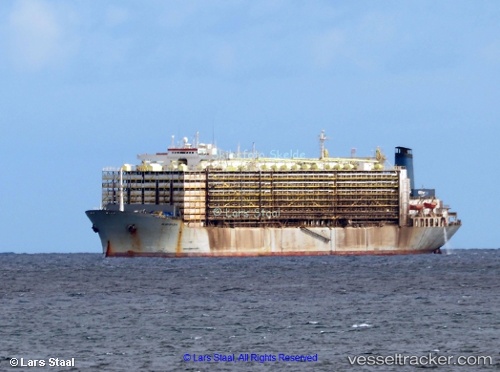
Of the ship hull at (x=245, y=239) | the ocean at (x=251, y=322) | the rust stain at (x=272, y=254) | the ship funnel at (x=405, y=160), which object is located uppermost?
the ship funnel at (x=405, y=160)

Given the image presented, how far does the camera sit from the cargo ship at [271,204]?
137 meters

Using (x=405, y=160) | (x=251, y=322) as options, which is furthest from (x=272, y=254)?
(x=251, y=322)

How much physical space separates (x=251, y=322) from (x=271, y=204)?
269 feet

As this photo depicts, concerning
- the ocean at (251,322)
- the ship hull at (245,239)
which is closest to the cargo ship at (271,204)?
the ship hull at (245,239)

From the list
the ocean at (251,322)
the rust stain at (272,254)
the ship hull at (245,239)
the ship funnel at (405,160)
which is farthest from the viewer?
the ship funnel at (405,160)

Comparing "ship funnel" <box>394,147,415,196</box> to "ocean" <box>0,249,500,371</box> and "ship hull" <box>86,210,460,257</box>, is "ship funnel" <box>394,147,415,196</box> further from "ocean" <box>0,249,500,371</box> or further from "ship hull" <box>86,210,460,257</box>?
"ocean" <box>0,249,500,371</box>

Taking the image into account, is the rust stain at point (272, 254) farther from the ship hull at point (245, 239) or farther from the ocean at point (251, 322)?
the ocean at point (251, 322)

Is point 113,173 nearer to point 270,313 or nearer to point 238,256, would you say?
point 238,256

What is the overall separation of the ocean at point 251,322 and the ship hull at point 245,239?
31.8 metres

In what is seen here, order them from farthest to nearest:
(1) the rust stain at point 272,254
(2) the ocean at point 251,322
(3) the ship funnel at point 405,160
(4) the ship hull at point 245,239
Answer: (3) the ship funnel at point 405,160 → (1) the rust stain at point 272,254 → (4) the ship hull at point 245,239 → (2) the ocean at point 251,322

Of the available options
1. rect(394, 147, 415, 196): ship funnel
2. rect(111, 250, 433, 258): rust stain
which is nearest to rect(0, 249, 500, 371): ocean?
rect(111, 250, 433, 258): rust stain

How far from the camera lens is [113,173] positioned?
142 meters

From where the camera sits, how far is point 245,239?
139 metres

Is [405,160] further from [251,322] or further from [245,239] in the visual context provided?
[251,322]
